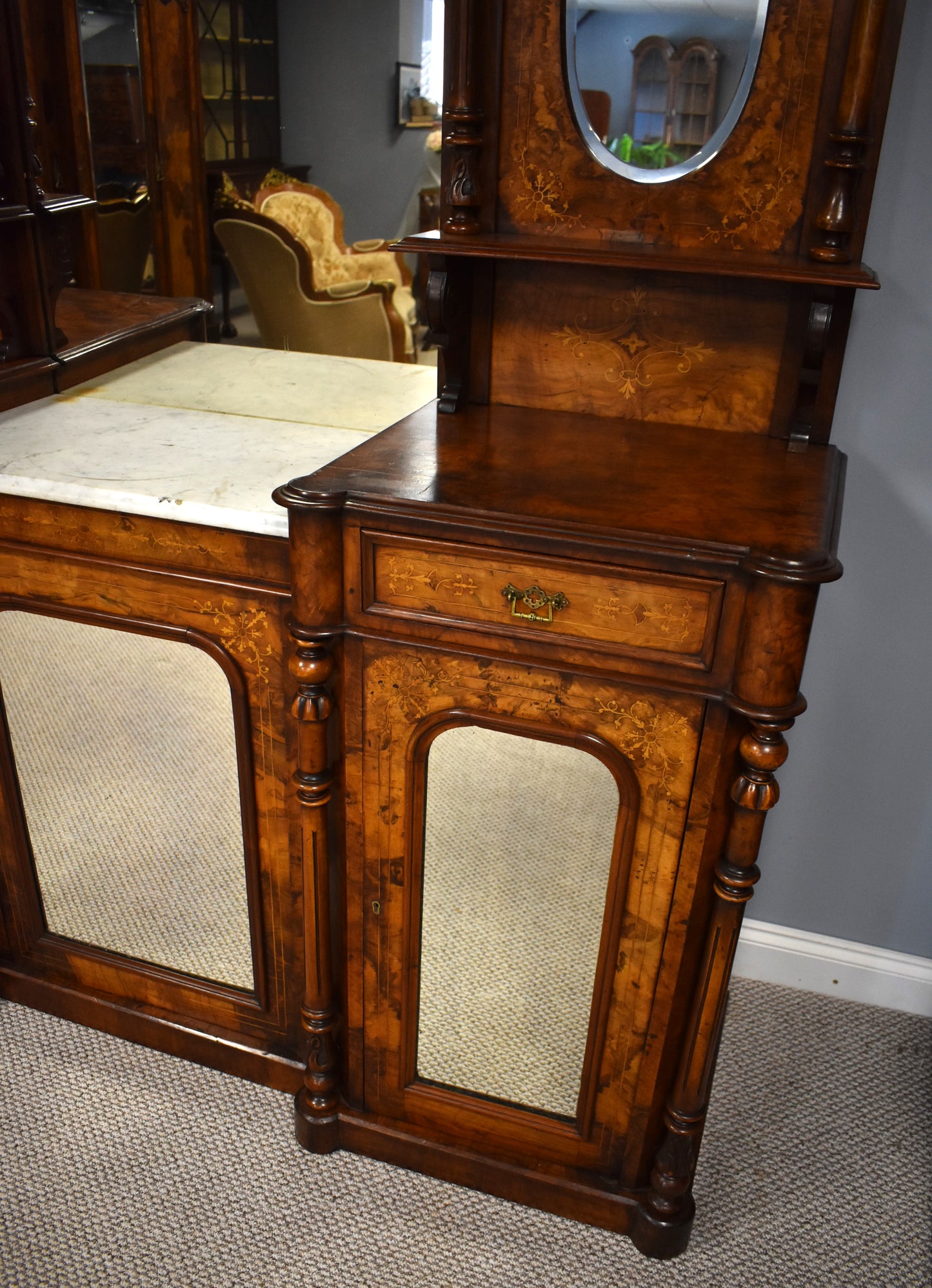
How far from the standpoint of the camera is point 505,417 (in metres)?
1.48

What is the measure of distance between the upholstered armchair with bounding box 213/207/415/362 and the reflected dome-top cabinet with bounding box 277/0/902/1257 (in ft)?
6.34

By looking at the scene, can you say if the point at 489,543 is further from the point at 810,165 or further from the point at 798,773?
the point at 798,773

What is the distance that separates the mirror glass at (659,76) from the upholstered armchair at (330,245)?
258 cm

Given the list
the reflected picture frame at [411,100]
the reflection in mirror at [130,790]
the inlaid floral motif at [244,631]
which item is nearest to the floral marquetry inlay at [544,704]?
the inlaid floral motif at [244,631]

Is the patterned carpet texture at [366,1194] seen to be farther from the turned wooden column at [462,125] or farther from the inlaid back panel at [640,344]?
the turned wooden column at [462,125]

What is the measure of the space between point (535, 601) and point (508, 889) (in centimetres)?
46

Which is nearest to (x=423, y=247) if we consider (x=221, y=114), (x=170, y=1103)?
(x=170, y=1103)

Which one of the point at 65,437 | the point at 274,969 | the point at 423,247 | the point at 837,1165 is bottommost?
the point at 837,1165

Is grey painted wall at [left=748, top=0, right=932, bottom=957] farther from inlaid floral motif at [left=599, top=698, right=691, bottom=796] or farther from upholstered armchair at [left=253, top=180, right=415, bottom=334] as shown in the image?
upholstered armchair at [left=253, top=180, right=415, bottom=334]

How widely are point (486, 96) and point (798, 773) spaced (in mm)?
1185

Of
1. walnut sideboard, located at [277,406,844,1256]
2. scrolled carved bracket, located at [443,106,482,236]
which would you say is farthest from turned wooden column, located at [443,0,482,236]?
walnut sideboard, located at [277,406,844,1256]

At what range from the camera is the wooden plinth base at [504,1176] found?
4.78ft

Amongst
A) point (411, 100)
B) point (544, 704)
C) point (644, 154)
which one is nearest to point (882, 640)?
point (544, 704)

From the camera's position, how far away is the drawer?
1096 mm
